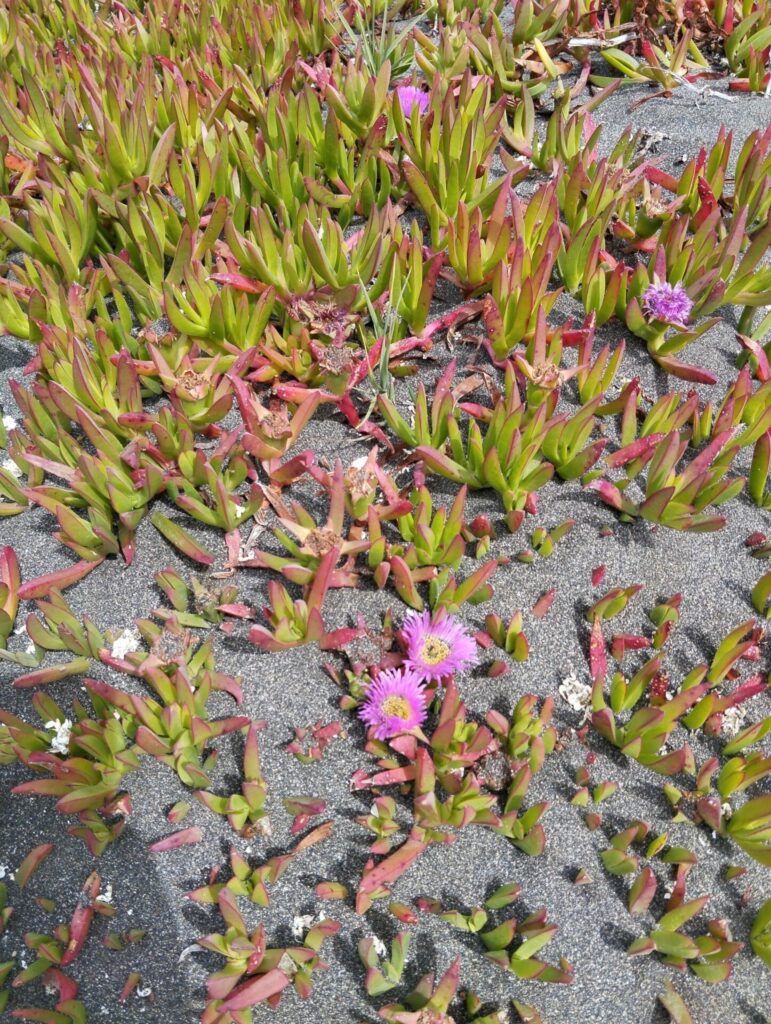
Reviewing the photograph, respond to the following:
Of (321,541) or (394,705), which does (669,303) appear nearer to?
(321,541)

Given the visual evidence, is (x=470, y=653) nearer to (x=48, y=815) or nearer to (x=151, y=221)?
(x=48, y=815)

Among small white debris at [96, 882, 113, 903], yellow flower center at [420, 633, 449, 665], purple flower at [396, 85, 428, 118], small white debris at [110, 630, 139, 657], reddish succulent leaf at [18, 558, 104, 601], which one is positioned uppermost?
purple flower at [396, 85, 428, 118]

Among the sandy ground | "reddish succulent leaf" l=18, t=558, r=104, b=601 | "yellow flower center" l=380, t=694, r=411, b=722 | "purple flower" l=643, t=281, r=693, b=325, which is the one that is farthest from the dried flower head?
"purple flower" l=643, t=281, r=693, b=325

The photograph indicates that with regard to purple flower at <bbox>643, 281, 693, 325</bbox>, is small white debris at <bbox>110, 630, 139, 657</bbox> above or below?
below

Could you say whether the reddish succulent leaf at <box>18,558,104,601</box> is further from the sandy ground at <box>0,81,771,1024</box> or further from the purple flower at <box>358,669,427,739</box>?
the purple flower at <box>358,669,427,739</box>

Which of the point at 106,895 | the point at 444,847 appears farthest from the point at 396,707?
the point at 106,895

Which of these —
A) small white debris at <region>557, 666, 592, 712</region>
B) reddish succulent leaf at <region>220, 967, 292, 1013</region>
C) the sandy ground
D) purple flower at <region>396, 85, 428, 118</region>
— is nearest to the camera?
reddish succulent leaf at <region>220, 967, 292, 1013</region>
